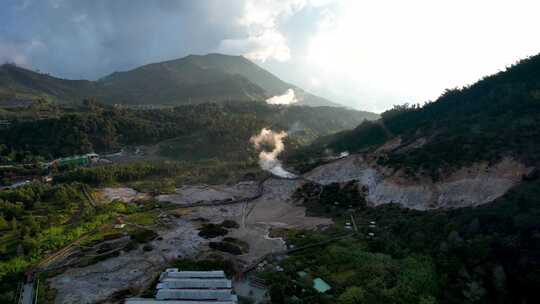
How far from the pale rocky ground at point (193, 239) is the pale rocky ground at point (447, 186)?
13052 mm

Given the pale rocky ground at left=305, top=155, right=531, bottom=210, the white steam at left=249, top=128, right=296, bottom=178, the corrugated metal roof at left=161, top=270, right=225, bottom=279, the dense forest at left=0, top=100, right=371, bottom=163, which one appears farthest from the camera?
the dense forest at left=0, top=100, right=371, bottom=163

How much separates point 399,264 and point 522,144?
3130cm

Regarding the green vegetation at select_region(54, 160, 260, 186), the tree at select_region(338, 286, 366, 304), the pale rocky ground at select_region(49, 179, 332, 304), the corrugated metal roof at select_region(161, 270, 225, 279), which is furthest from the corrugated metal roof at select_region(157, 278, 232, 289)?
the green vegetation at select_region(54, 160, 260, 186)

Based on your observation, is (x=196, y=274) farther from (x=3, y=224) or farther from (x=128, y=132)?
(x=128, y=132)

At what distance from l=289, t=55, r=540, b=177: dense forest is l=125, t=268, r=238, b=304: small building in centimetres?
3887

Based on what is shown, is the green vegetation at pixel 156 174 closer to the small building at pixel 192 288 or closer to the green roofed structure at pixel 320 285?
the small building at pixel 192 288

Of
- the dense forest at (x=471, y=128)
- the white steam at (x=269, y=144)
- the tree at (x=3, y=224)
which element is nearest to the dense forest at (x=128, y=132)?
the white steam at (x=269, y=144)

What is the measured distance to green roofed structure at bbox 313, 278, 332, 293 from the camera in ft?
100

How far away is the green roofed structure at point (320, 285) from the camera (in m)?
30.5

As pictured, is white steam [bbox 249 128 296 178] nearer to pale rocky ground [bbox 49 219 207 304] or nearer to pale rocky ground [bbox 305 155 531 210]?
pale rocky ground [bbox 305 155 531 210]

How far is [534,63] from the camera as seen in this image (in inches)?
3214

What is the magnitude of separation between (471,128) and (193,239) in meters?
55.8

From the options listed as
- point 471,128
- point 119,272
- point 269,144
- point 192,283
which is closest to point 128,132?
point 269,144

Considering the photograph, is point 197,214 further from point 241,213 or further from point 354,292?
point 354,292
